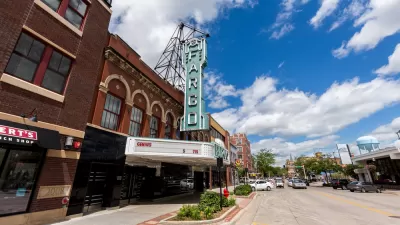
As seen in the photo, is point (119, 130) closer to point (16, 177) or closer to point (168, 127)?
point (16, 177)

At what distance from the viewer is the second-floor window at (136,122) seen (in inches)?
608

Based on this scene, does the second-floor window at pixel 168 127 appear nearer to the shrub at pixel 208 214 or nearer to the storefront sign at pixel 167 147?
the storefront sign at pixel 167 147

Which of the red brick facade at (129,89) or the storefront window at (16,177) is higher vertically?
the red brick facade at (129,89)

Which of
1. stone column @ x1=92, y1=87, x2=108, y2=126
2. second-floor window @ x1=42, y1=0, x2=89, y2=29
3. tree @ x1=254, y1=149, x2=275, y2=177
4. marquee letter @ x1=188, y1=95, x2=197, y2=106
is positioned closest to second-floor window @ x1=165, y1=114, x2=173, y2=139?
marquee letter @ x1=188, y1=95, x2=197, y2=106

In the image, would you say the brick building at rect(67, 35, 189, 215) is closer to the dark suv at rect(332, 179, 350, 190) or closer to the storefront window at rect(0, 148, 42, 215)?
the storefront window at rect(0, 148, 42, 215)

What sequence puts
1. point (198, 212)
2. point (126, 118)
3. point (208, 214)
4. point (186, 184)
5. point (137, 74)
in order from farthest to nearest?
point (186, 184) → point (137, 74) → point (126, 118) → point (208, 214) → point (198, 212)

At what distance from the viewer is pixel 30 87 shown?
8.70 metres

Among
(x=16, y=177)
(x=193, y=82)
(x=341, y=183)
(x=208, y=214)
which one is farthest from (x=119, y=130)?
(x=341, y=183)

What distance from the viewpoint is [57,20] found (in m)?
10.1

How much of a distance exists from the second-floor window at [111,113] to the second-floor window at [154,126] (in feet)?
12.6

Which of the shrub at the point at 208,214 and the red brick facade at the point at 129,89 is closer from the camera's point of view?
the shrub at the point at 208,214

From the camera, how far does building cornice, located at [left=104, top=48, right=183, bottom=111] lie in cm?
1349

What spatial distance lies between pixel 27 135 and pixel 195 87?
13.7 metres

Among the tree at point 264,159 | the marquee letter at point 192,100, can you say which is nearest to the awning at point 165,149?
the marquee letter at point 192,100
